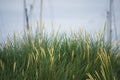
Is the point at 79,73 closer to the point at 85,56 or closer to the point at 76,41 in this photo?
the point at 85,56

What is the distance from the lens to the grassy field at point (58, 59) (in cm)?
403

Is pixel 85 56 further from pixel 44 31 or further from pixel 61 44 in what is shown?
pixel 44 31

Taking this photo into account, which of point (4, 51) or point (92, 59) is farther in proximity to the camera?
point (4, 51)

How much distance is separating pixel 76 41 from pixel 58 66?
1298 mm

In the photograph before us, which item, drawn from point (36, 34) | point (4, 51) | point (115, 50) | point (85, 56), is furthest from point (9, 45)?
point (115, 50)

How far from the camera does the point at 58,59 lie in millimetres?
4613

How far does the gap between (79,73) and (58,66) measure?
0.30 m

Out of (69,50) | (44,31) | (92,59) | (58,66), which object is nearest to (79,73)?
(58,66)

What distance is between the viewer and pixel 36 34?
18.5ft

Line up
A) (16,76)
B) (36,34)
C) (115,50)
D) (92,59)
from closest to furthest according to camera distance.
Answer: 1. (16,76)
2. (92,59)
3. (115,50)
4. (36,34)

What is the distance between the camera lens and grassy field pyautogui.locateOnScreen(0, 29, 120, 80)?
4.03 metres

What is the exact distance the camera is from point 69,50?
5297 mm

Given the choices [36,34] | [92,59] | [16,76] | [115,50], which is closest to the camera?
[16,76]

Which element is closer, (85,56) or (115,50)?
(85,56)
